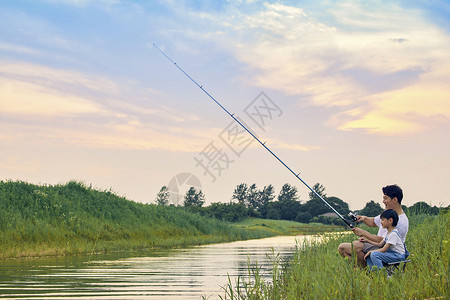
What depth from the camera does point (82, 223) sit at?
25.2 metres

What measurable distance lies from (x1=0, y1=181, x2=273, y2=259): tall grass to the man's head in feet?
46.0

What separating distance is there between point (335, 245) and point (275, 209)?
76.2 meters

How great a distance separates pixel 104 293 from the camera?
32.2 feet

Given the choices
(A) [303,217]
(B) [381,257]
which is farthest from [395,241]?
(A) [303,217]

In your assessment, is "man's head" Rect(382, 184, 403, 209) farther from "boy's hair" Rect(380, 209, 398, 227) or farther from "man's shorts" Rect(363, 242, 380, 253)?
"man's shorts" Rect(363, 242, 380, 253)

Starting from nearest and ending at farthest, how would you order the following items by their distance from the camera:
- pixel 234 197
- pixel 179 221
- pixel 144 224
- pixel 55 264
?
pixel 55 264 → pixel 144 224 → pixel 179 221 → pixel 234 197

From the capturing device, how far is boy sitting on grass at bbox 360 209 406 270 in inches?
319

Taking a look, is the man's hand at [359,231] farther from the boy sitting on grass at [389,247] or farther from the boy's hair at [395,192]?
the boy's hair at [395,192]

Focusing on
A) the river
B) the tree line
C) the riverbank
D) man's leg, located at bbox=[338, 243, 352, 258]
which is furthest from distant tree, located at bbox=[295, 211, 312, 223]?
man's leg, located at bbox=[338, 243, 352, 258]

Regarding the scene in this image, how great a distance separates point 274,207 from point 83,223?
68115 mm

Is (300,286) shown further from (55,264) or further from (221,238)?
(221,238)

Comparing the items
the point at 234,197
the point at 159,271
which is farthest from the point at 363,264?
the point at 234,197

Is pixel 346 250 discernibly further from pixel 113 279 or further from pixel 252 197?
pixel 252 197

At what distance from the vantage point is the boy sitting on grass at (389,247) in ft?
26.6
